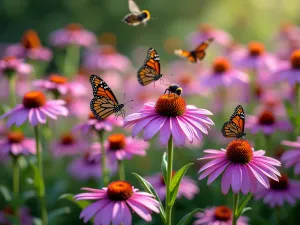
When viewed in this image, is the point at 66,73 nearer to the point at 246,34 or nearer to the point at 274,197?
the point at 274,197

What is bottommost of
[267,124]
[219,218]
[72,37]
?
[219,218]

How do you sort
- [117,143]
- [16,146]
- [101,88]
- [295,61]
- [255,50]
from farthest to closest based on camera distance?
[255,50] → [295,61] → [16,146] → [117,143] → [101,88]

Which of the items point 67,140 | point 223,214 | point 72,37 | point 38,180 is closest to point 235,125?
point 223,214

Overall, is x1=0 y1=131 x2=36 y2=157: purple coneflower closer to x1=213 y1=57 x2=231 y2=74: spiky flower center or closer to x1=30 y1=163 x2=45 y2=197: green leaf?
x1=30 y1=163 x2=45 y2=197: green leaf

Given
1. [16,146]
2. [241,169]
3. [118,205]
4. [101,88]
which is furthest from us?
[16,146]

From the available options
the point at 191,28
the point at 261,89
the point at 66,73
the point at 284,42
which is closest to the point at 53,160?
the point at 66,73

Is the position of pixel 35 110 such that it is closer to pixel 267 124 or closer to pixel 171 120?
pixel 171 120

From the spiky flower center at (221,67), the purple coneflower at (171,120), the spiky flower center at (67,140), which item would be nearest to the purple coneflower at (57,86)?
the spiky flower center at (67,140)

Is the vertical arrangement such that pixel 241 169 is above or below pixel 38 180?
above
